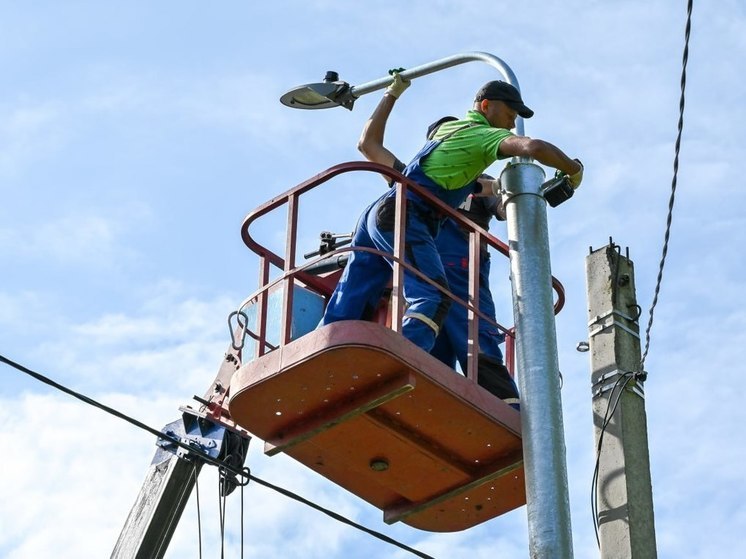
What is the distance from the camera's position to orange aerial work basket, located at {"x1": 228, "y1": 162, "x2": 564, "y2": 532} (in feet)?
25.5

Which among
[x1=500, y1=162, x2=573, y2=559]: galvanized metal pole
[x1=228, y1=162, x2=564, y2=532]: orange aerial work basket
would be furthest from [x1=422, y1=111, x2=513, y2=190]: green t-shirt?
[x1=500, y1=162, x2=573, y2=559]: galvanized metal pole

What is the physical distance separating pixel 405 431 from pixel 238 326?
116cm

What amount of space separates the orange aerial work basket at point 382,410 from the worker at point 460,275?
1.09 feet

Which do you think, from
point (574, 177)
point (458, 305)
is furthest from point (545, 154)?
point (458, 305)

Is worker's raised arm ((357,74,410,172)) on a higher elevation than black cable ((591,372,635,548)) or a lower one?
higher

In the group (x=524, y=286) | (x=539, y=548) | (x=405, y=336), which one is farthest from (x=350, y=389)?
(x=539, y=548)

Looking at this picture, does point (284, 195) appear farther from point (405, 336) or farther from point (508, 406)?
point (508, 406)

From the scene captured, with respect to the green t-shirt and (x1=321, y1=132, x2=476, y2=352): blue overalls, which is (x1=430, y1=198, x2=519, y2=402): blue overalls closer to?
(x1=321, y1=132, x2=476, y2=352): blue overalls

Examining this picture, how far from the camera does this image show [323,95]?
10094mm

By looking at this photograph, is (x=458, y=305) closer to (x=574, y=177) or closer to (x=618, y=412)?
(x=574, y=177)

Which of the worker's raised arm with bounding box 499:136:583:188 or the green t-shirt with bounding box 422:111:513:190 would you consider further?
the green t-shirt with bounding box 422:111:513:190

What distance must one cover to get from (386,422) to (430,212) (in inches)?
50.7

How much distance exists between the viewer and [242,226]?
28.7 feet

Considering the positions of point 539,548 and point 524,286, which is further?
point 524,286
